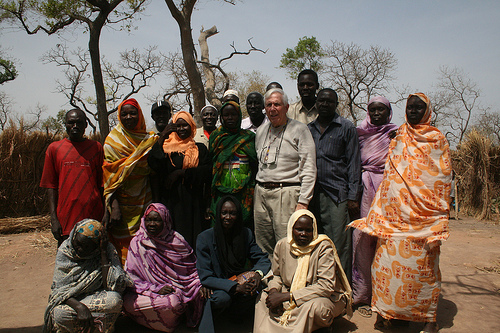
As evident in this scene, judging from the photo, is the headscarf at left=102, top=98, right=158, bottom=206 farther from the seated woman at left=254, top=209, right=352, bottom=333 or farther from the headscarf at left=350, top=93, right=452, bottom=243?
the headscarf at left=350, top=93, right=452, bottom=243

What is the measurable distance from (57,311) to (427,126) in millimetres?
3608

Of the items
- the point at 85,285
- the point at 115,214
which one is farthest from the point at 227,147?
the point at 85,285

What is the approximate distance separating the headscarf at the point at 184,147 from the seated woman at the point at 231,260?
1.94 feet

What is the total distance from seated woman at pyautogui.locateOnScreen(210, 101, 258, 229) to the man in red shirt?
51.0 inches

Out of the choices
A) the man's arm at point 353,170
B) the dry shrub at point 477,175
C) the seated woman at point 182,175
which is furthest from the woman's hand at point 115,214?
the dry shrub at point 477,175

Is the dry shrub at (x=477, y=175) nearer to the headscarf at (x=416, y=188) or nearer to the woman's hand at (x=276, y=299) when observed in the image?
the headscarf at (x=416, y=188)

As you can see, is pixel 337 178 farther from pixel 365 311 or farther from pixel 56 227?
pixel 56 227

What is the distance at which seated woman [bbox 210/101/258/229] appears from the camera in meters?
3.72

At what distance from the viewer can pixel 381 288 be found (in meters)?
3.27

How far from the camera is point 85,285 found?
3023 millimetres

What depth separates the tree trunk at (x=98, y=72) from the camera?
9.45 metres

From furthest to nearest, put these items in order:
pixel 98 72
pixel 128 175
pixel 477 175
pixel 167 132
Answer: pixel 477 175 < pixel 98 72 < pixel 167 132 < pixel 128 175

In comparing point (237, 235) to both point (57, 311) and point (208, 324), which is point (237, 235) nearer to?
point (208, 324)

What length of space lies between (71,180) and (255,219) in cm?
194
